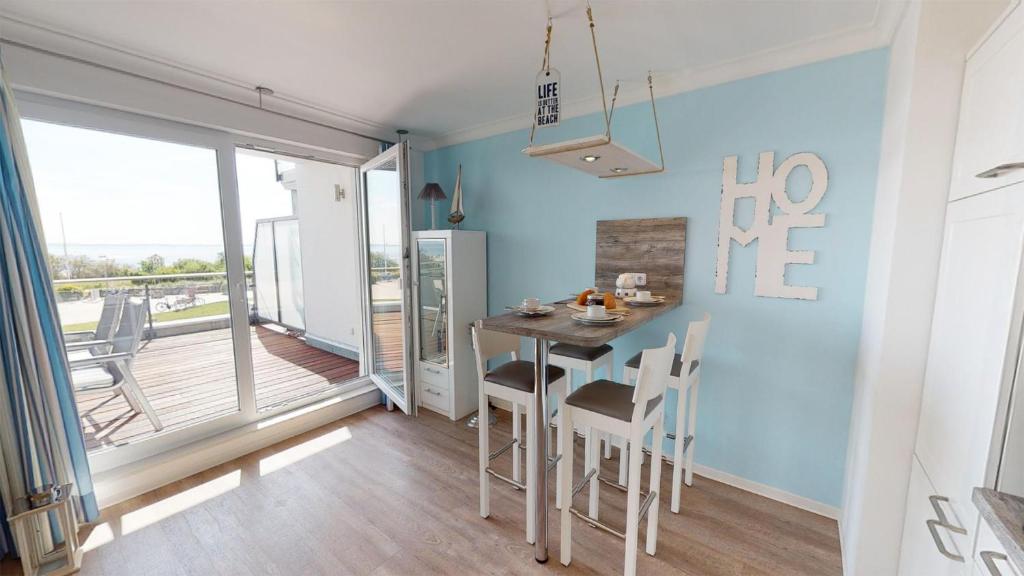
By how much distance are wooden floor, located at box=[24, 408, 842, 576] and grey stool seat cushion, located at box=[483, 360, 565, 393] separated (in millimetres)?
821

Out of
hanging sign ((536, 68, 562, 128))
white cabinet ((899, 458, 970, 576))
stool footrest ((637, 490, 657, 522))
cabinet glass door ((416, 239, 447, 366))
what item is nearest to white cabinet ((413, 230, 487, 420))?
cabinet glass door ((416, 239, 447, 366))

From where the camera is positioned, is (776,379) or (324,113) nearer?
(776,379)

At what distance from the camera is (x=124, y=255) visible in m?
2.77

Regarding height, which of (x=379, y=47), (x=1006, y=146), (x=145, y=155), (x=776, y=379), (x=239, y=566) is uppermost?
(x=379, y=47)

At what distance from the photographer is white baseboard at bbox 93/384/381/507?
90.6 inches

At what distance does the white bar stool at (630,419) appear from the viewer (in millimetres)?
1488

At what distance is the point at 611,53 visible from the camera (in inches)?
82.6

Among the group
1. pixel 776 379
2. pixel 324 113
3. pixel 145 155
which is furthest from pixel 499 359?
pixel 145 155

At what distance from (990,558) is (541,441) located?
1.29m

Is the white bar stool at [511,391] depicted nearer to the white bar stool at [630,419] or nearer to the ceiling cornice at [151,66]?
the white bar stool at [630,419]

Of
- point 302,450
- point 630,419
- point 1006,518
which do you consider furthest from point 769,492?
point 302,450

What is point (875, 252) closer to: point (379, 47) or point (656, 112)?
point (656, 112)

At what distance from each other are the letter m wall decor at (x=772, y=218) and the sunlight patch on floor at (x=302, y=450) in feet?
9.93

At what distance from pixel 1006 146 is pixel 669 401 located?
1.98 m
